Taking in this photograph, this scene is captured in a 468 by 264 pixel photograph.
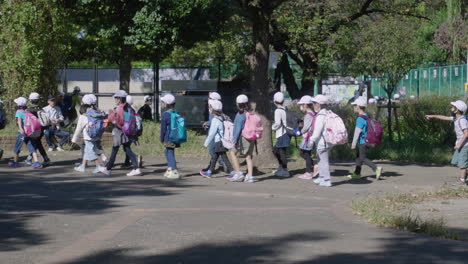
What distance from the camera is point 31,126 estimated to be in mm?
15039

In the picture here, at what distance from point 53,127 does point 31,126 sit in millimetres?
2672

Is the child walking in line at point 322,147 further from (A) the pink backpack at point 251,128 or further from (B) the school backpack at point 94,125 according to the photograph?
(B) the school backpack at point 94,125

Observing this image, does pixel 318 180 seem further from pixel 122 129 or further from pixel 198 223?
pixel 198 223

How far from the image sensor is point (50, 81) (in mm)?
20062

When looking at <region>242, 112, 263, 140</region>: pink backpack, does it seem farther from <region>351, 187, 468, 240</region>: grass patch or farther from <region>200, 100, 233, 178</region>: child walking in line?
<region>351, 187, 468, 240</region>: grass patch

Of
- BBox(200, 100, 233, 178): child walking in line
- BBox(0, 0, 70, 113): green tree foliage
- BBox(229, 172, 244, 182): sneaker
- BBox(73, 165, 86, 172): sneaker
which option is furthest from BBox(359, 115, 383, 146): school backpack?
BBox(0, 0, 70, 113): green tree foliage

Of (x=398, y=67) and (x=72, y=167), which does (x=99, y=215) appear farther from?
(x=398, y=67)

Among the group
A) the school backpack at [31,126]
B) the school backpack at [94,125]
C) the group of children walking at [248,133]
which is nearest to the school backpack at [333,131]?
the group of children walking at [248,133]

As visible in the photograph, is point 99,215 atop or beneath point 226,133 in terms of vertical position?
beneath

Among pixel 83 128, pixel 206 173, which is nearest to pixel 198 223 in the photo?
pixel 206 173

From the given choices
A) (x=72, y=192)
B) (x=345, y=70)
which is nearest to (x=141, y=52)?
(x=345, y=70)

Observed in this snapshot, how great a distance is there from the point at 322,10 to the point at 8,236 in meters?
22.8

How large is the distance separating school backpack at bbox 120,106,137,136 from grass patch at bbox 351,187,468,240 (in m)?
4.91

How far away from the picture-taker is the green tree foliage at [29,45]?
62.1 ft
